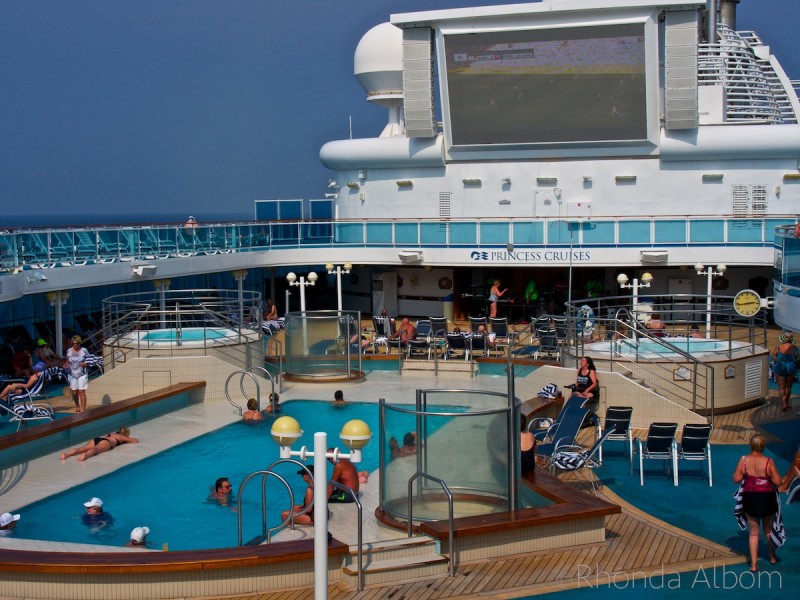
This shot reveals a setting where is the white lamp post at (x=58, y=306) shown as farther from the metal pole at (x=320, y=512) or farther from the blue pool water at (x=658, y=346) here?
the metal pole at (x=320, y=512)

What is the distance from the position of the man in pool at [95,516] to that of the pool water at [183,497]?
68mm

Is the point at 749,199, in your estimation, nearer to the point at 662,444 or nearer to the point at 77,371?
the point at 662,444

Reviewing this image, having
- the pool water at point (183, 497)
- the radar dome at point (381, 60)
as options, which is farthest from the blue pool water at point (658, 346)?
the radar dome at point (381, 60)

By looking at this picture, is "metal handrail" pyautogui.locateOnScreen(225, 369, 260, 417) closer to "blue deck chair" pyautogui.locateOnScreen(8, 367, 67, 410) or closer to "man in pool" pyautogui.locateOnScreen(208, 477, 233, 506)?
"blue deck chair" pyautogui.locateOnScreen(8, 367, 67, 410)

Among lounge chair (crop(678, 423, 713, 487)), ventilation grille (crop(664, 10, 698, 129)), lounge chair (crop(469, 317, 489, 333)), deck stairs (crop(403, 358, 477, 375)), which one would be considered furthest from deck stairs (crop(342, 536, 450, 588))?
ventilation grille (crop(664, 10, 698, 129))

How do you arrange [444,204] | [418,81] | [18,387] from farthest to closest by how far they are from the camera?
[444,204] < [418,81] < [18,387]

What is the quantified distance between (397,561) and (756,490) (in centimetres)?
325

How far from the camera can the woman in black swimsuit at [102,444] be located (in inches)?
524

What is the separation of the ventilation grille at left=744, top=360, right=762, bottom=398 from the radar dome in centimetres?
1511

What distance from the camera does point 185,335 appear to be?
19203 millimetres

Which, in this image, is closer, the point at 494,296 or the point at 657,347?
the point at 657,347

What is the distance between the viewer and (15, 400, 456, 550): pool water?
10.7 metres

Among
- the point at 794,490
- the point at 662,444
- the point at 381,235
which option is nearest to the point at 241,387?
the point at 662,444

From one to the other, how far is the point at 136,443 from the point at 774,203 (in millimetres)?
17520
